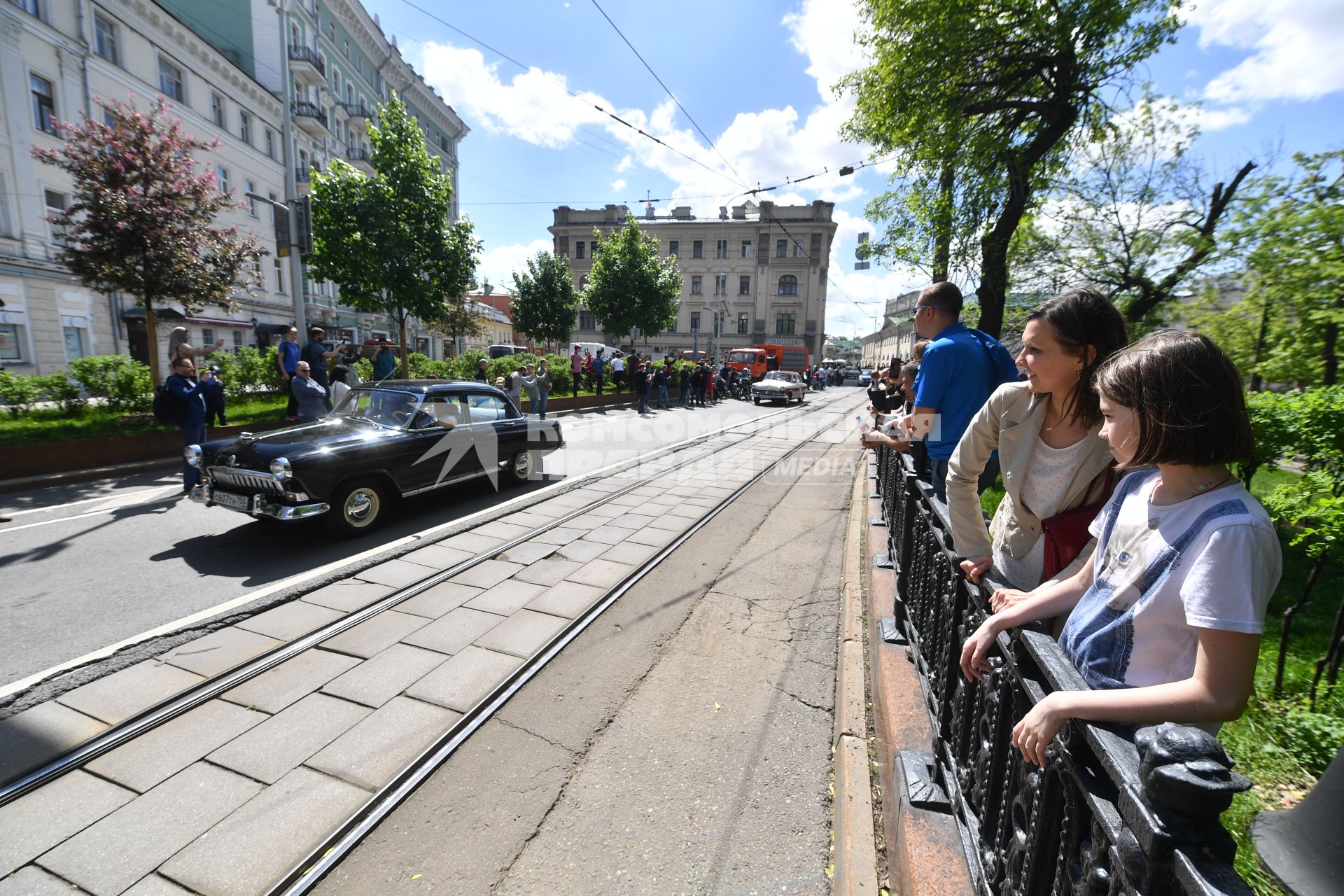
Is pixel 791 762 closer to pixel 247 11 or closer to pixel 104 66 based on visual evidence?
pixel 104 66

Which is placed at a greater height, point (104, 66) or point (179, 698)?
point (104, 66)

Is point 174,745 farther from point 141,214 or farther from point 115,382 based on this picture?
point 141,214

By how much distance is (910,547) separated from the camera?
12.0 feet

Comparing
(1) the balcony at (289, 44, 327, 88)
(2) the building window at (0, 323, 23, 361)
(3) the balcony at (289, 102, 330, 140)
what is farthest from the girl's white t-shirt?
(3) the balcony at (289, 102, 330, 140)

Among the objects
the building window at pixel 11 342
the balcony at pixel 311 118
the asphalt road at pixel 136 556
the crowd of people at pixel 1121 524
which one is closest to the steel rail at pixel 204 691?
the asphalt road at pixel 136 556

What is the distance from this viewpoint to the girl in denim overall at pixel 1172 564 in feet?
3.59

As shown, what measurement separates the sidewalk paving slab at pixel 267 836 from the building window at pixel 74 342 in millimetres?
25932

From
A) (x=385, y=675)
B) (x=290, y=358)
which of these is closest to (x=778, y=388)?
(x=290, y=358)

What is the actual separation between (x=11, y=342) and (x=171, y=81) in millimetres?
12722

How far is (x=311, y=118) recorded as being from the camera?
30.2m

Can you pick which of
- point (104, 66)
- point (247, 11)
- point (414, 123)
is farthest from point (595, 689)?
point (247, 11)

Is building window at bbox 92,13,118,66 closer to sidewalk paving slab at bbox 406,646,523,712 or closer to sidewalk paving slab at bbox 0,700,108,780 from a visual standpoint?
sidewalk paving slab at bbox 0,700,108,780

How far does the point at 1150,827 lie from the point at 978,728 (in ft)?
3.84

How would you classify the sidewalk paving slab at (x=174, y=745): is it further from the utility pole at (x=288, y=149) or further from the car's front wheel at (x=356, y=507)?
the utility pole at (x=288, y=149)
